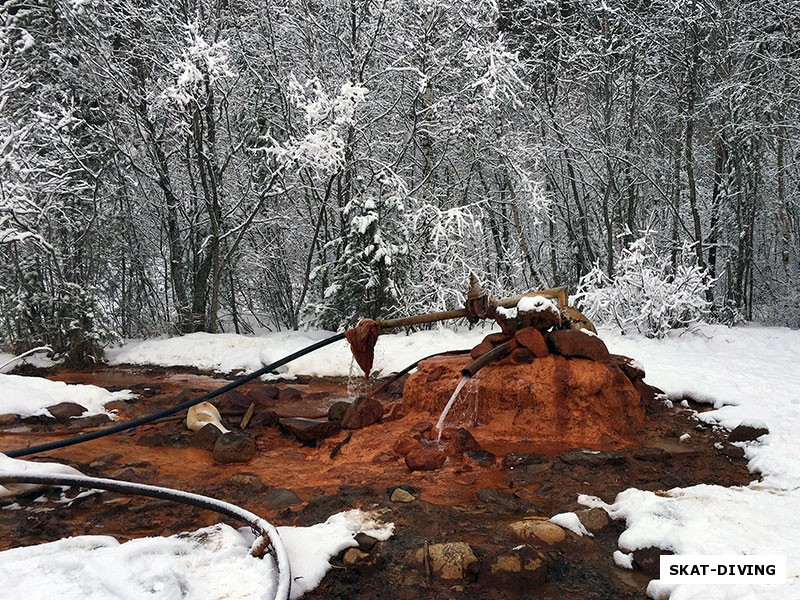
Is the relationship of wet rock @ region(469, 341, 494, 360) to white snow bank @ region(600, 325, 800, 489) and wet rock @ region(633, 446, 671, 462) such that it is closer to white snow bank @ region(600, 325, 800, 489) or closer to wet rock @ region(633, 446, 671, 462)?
wet rock @ region(633, 446, 671, 462)

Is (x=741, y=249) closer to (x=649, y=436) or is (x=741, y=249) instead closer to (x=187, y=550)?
(x=649, y=436)

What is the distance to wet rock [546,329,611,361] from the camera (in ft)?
15.3

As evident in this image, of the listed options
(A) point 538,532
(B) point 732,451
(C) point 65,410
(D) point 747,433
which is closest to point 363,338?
(A) point 538,532

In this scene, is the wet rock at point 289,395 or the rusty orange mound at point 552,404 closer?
the rusty orange mound at point 552,404

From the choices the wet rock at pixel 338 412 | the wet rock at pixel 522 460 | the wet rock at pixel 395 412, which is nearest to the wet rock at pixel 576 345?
the wet rock at pixel 522 460

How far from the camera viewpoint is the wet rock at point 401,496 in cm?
320

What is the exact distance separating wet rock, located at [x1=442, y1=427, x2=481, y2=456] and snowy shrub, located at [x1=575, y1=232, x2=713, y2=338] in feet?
14.5

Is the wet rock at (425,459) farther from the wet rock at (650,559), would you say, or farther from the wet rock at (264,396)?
the wet rock at (264,396)

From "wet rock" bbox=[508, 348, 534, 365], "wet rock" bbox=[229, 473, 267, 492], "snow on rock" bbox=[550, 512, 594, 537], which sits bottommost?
"snow on rock" bbox=[550, 512, 594, 537]

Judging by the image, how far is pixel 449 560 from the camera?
250 centimetres

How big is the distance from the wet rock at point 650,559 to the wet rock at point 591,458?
1231 millimetres

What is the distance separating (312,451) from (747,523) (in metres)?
2.99

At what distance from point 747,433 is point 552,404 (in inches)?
55.2

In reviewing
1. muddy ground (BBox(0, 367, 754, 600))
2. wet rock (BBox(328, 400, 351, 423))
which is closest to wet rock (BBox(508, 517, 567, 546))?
muddy ground (BBox(0, 367, 754, 600))
